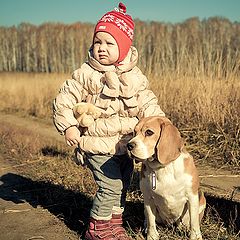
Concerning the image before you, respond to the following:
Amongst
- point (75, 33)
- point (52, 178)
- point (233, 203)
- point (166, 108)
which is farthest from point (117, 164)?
point (75, 33)

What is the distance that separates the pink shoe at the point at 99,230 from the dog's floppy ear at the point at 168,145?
0.82 m

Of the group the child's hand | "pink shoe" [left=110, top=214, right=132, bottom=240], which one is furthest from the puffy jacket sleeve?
"pink shoe" [left=110, top=214, right=132, bottom=240]

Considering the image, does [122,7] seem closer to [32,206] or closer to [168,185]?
[168,185]

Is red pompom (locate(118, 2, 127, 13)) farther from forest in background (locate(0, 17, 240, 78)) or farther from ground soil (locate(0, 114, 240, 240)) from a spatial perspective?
forest in background (locate(0, 17, 240, 78))

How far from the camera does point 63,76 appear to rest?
1477 cm

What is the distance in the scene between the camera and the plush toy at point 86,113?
122 inches

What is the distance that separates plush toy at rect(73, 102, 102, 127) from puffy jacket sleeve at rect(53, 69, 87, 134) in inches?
1.7

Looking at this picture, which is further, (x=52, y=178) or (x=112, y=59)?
(x=52, y=178)

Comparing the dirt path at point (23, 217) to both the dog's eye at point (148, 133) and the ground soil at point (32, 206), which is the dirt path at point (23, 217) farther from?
the dog's eye at point (148, 133)

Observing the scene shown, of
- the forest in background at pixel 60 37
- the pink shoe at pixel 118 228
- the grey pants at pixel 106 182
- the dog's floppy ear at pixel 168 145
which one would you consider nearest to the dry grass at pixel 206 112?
the pink shoe at pixel 118 228

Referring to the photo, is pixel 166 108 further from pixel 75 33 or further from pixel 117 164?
pixel 75 33

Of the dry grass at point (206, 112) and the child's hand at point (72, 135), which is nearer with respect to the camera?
the child's hand at point (72, 135)

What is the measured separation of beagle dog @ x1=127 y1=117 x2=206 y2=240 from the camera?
2.77 meters

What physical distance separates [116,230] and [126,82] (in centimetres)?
121
